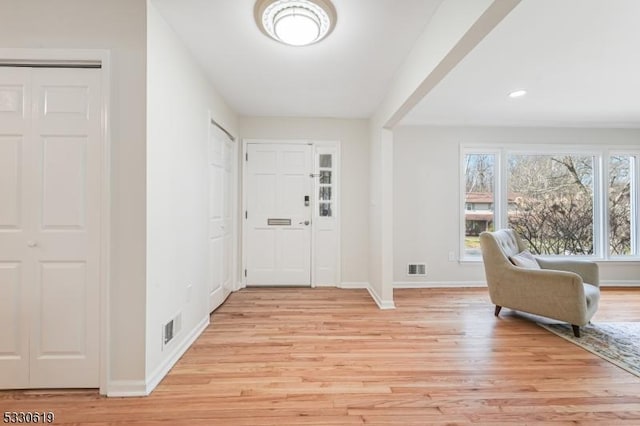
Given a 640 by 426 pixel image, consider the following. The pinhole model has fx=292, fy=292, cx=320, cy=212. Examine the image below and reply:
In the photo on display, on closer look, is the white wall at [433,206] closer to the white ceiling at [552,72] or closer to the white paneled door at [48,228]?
the white ceiling at [552,72]

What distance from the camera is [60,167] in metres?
1.78

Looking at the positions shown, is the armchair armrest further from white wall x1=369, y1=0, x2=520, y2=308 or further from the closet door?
the closet door

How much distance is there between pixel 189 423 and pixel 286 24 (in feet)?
7.97

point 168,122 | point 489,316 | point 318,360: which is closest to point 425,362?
point 318,360

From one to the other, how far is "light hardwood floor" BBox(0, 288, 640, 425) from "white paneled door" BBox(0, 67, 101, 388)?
0.25 m

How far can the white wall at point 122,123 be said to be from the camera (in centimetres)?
177

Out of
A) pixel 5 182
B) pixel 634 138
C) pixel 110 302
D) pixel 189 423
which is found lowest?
pixel 189 423

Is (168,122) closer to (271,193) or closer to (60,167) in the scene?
(60,167)

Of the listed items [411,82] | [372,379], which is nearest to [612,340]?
[372,379]

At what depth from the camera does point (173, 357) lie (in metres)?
2.13

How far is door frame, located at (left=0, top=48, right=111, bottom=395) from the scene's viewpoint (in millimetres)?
1761

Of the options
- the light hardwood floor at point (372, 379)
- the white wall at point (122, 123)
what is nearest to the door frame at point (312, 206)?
the light hardwood floor at point (372, 379)

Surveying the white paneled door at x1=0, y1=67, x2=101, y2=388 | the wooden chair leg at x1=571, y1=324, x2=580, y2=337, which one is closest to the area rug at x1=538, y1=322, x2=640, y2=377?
the wooden chair leg at x1=571, y1=324, x2=580, y2=337

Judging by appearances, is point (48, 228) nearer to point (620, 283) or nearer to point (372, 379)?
point (372, 379)
